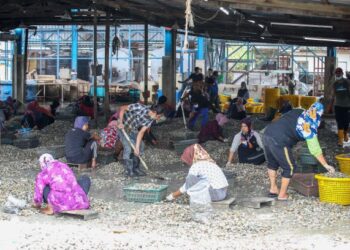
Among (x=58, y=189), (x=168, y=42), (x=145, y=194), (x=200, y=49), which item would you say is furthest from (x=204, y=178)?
(x=200, y=49)

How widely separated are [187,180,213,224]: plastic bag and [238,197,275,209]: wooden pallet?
0.75 meters

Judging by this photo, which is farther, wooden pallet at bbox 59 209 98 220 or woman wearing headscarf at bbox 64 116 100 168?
woman wearing headscarf at bbox 64 116 100 168

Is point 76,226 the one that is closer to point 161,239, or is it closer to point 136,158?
point 161,239

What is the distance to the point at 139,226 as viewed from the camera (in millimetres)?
6996

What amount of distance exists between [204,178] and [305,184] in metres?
1.73

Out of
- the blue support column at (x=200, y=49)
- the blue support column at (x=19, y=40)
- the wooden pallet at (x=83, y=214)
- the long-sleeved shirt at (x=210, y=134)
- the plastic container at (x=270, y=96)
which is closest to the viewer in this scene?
the wooden pallet at (x=83, y=214)

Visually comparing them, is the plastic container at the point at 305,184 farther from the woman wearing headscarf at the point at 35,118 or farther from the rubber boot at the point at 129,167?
the woman wearing headscarf at the point at 35,118

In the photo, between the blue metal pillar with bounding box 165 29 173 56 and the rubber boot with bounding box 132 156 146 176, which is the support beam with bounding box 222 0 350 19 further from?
the blue metal pillar with bounding box 165 29 173 56

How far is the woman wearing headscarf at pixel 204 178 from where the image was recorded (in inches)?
294

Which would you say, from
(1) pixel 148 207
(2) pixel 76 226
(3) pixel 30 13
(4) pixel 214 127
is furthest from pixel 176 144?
(3) pixel 30 13

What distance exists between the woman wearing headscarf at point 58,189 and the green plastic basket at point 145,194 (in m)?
0.84

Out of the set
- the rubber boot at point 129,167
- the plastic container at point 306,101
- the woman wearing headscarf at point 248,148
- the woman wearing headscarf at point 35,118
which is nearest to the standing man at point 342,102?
the woman wearing headscarf at point 248,148

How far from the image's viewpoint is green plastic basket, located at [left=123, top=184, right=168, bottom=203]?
809cm

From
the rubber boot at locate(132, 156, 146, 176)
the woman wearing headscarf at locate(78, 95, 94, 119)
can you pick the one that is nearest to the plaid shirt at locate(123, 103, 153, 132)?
the rubber boot at locate(132, 156, 146, 176)
